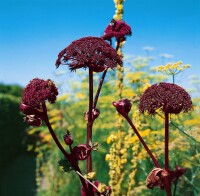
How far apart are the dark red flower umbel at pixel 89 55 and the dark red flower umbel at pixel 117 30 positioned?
0.28 meters

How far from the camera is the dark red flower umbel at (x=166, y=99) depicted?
1.44 meters

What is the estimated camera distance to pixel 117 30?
1828mm

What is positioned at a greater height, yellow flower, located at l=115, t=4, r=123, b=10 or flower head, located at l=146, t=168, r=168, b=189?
yellow flower, located at l=115, t=4, r=123, b=10

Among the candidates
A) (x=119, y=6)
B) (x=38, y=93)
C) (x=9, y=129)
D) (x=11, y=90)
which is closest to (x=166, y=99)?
(x=38, y=93)

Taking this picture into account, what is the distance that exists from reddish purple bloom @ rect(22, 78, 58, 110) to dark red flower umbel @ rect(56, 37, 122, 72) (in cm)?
11

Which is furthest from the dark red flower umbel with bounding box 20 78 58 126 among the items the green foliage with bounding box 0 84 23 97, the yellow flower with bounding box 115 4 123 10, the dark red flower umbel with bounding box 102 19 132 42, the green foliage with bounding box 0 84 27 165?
the green foliage with bounding box 0 84 23 97

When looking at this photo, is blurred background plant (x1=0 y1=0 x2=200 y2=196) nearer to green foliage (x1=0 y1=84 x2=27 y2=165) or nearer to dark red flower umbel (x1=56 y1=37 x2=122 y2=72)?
dark red flower umbel (x1=56 y1=37 x2=122 y2=72)

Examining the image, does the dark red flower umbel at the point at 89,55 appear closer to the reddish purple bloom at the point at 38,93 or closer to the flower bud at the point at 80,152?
the reddish purple bloom at the point at 38,93

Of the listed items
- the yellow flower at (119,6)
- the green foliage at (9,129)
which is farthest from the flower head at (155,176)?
the green foliage at (9,129)

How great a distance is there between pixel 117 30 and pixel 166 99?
1.63ft

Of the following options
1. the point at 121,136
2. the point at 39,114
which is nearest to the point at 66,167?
the point at 39,114

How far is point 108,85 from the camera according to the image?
270 inches

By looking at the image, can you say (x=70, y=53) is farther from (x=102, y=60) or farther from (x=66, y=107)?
(x=66, y=107)

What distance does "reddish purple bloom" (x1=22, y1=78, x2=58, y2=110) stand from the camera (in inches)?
56.1
